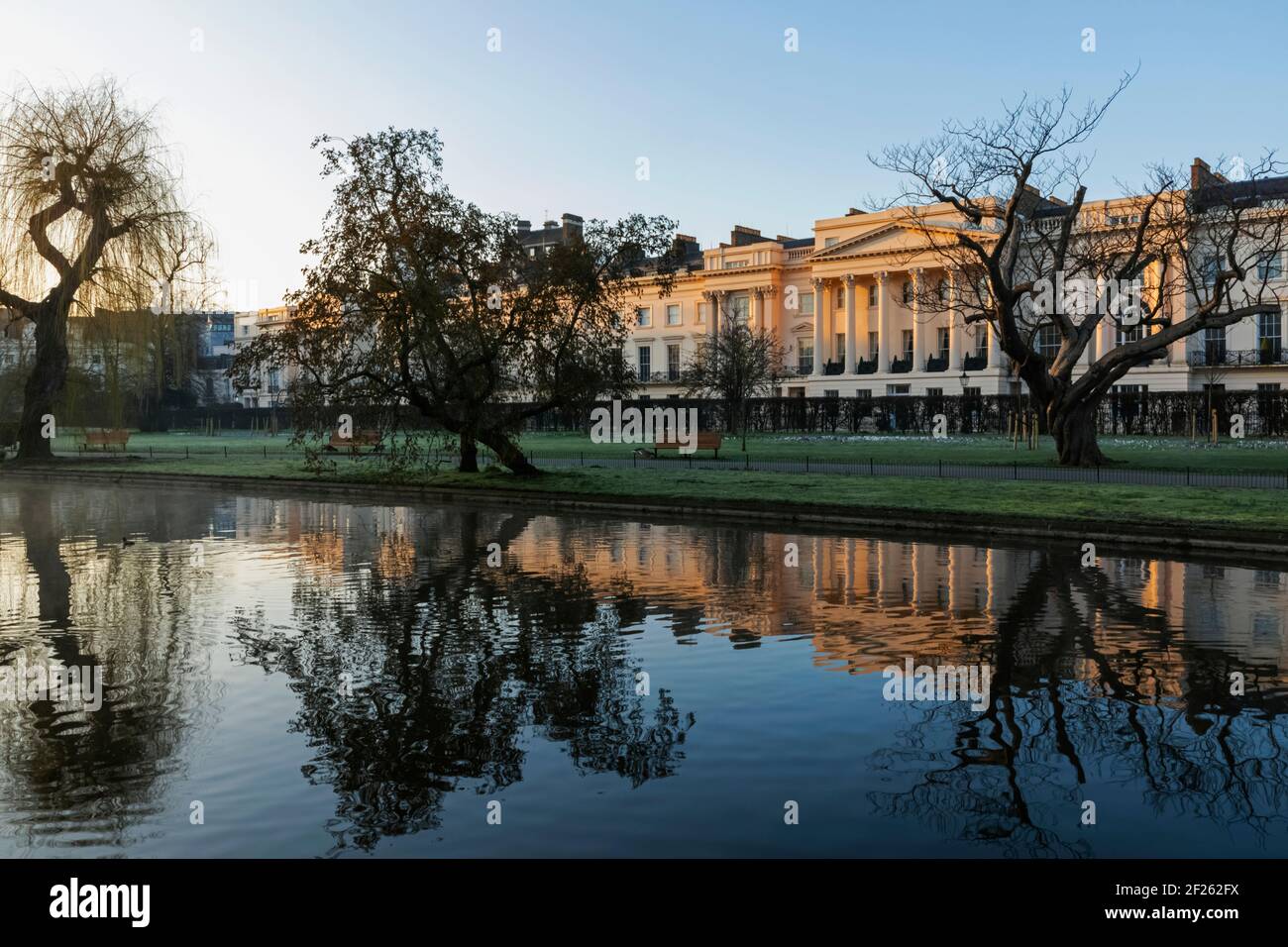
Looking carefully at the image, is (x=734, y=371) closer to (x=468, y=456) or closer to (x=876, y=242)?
(x=876, y=242)

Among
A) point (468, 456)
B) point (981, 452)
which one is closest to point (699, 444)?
point (981, 452)

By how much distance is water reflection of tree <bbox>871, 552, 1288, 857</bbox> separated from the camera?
5.69 meters

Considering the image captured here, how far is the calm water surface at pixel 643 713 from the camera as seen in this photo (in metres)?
5.55

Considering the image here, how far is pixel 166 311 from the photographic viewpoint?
133 feet

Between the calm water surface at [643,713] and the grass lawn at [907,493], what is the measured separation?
186 inches

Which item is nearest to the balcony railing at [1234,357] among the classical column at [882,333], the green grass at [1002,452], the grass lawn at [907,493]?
the classical column at [882,333]

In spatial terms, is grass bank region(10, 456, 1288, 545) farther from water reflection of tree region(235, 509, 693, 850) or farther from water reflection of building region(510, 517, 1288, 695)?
water reflection of tree region(235, 509, 693, 850)

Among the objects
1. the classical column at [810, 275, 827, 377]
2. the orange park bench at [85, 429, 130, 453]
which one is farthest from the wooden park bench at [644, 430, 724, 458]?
the classical column at [810, 275, 827, 377]

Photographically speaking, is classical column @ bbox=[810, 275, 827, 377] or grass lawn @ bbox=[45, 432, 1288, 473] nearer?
grass lawn @ bbox=[45, 432, 1288, 473]

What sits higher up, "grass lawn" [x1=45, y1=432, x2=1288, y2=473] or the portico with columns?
the portico with columns

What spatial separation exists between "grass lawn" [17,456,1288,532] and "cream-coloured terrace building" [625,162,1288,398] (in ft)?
152

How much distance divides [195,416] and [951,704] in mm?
105925

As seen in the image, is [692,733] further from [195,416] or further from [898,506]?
[195,416]

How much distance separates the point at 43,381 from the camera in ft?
136
